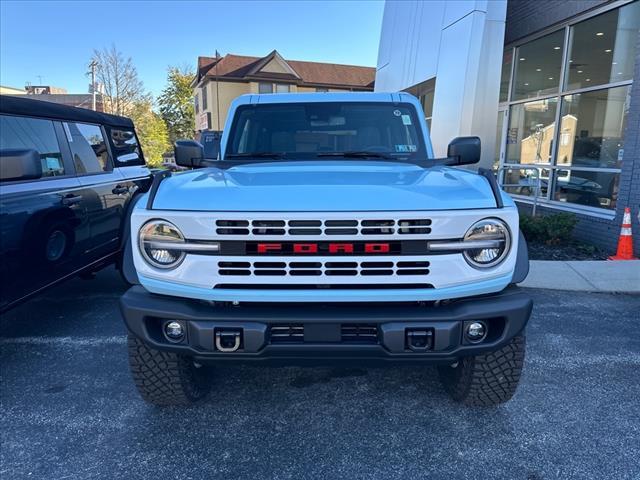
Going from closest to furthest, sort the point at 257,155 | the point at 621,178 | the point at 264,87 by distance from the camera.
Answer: the point at 257,155, the point at 621,178, the point at 264,87

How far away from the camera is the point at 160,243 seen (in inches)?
86.4

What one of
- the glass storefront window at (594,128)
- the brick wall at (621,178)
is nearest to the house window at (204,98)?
the brick wall at (621,178)

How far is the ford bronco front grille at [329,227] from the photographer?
82.4 inches

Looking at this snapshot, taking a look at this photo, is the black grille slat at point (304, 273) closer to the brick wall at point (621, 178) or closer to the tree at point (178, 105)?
the brick wall at point (621, 178)

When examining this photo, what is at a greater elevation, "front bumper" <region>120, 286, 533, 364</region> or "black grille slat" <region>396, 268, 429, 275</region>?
"black grille slat" <region>396, 268, 429, 275</region>

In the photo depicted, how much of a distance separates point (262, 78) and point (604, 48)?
2981 cm

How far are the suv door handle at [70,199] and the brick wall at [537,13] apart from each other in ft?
27.5

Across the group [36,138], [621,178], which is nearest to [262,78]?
[621,178]

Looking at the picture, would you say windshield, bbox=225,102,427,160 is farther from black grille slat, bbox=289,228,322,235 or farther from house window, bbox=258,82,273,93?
house window, bbox=258,82,273,93

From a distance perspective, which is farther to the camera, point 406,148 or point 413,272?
point 406,148

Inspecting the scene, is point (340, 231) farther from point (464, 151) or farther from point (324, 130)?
point (324, 130)

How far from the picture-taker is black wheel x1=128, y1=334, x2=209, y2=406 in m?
2.53

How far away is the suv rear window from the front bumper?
7.00 ft

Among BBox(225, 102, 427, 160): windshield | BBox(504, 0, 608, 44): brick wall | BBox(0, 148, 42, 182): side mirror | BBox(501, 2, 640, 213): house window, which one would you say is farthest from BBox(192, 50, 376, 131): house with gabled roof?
BBox(0, 148, 42, 182): side mirror
